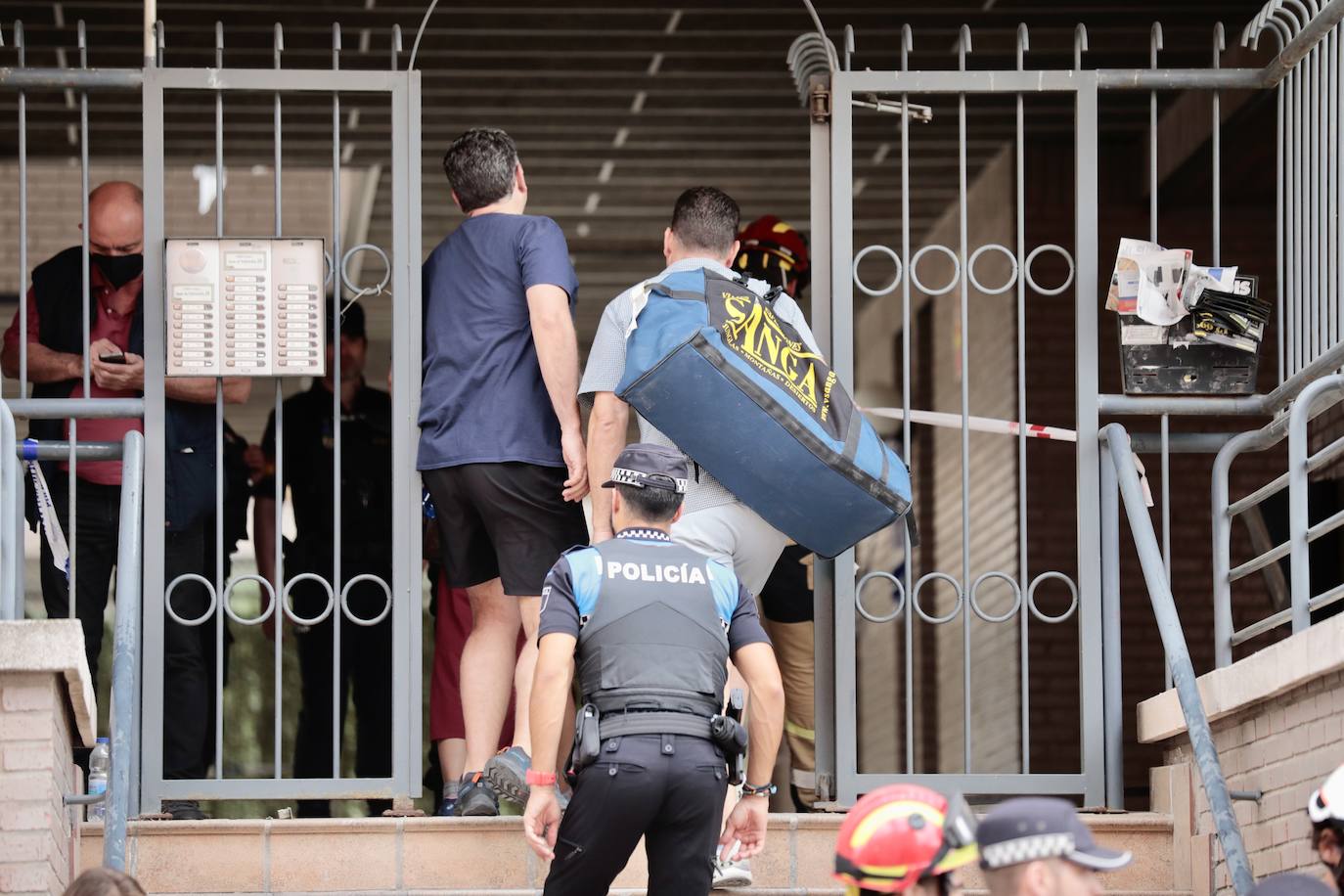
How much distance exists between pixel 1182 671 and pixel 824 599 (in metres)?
1.27

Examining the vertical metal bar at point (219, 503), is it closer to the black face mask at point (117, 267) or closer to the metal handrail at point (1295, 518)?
the black face mask at point (117, 267)

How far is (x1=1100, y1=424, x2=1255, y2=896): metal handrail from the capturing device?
18.6 feet

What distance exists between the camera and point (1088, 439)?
709 cm

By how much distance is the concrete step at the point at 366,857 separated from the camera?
6.29 meters

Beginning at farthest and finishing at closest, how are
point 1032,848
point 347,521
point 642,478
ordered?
point 347,521, point 642,478, point 1032,848

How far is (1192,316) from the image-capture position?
7.14 metres

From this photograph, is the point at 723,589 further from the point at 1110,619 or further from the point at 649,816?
the point at 1110,619

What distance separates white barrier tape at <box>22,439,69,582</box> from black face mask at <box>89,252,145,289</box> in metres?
0.65

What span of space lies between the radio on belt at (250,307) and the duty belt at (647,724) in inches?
89.3

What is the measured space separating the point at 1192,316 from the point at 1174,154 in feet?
13.0

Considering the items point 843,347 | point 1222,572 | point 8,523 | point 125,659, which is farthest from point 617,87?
point 8,523

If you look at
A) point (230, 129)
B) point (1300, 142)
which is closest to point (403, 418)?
point (1300, 142)

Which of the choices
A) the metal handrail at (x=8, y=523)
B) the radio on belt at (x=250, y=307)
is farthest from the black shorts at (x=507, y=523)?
the metal handrail at (x=8, y=523)

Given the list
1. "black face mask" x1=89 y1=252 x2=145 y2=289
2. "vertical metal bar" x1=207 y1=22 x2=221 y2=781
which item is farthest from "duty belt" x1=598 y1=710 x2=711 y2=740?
"black face mask" x1=89 y1=252 x2=145 y2=289
